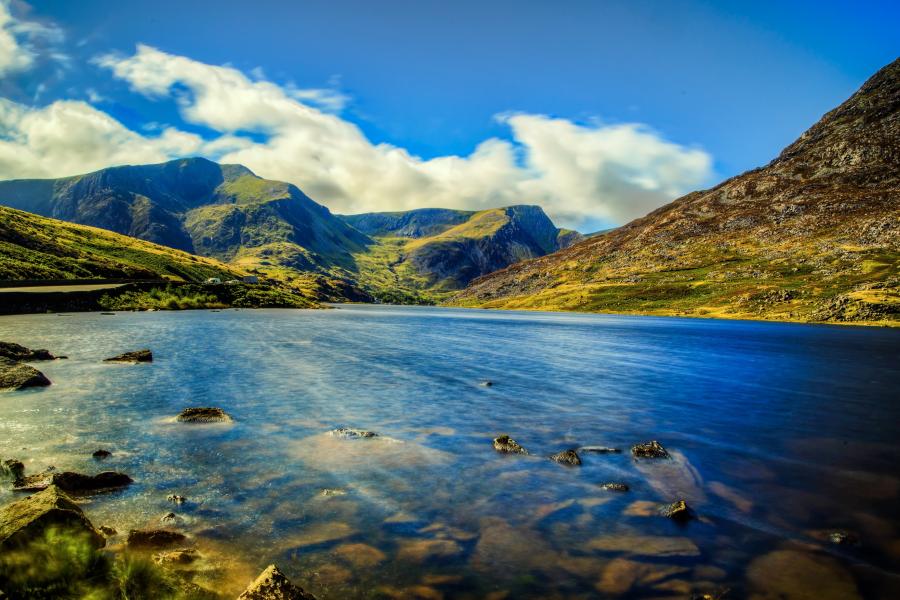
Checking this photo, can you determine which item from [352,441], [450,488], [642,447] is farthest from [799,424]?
[352,441]

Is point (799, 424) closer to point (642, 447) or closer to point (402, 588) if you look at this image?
point (642, 447)

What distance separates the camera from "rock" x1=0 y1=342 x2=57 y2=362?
40.7m

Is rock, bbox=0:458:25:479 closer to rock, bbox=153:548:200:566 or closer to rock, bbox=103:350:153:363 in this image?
rock, bbox=153:548:200:566

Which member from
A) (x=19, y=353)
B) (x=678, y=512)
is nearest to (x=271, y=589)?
(x=678, y=512)

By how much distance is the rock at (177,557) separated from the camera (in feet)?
37.4

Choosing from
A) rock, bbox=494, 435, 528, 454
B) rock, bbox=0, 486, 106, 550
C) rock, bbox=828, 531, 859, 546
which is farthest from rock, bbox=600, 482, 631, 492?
rock, bbox=0, 486, 106, 550

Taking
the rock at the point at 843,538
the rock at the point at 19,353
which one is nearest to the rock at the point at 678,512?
the rock at the point at 843,538

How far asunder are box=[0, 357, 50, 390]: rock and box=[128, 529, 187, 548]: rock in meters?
27.1

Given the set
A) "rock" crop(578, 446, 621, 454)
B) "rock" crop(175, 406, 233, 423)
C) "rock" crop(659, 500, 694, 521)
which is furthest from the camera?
"rock" crop(175, 406, 233, 423)

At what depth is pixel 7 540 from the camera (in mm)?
9031

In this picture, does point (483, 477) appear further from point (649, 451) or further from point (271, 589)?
point (271, 589)

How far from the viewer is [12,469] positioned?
17016 mm

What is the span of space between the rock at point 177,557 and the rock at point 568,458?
50.1 ft

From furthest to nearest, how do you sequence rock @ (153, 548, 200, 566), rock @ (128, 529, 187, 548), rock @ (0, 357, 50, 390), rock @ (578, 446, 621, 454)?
rock @ (0, 357, 50, 390) < rock @ (578, 446, 621, 454) < rock @ (128, 529, 187, 548) < rock @ (153, 548, 200, 566)
